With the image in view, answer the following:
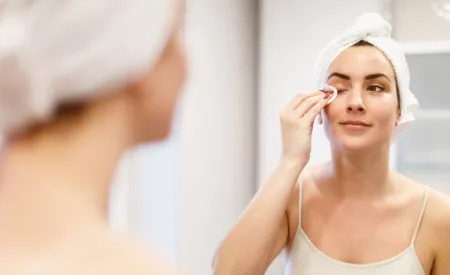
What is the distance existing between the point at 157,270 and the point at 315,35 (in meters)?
1.60

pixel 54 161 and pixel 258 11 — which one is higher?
pixel 258 11

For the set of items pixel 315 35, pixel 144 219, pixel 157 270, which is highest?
pixel 315 35

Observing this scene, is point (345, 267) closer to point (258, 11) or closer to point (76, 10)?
point (76, 10)

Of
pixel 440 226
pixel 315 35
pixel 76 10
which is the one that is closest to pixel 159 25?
pixel 76 10

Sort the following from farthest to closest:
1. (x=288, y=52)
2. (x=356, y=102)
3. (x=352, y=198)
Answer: (x=288, y=52) < (x=352, y=198) < (x=356, y=102)

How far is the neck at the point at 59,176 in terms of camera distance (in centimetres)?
35

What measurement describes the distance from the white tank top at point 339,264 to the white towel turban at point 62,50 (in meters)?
0.74

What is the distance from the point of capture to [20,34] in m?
0.34

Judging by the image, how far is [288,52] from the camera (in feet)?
6.15

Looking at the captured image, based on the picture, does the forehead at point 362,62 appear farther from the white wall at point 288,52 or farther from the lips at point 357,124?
the white wall at point 288,52

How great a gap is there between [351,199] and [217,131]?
0.73m

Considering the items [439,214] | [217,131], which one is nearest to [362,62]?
[439,214]

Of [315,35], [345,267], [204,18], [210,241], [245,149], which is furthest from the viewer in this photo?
[245,149]

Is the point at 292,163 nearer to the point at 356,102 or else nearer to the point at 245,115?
the point at 356,102
